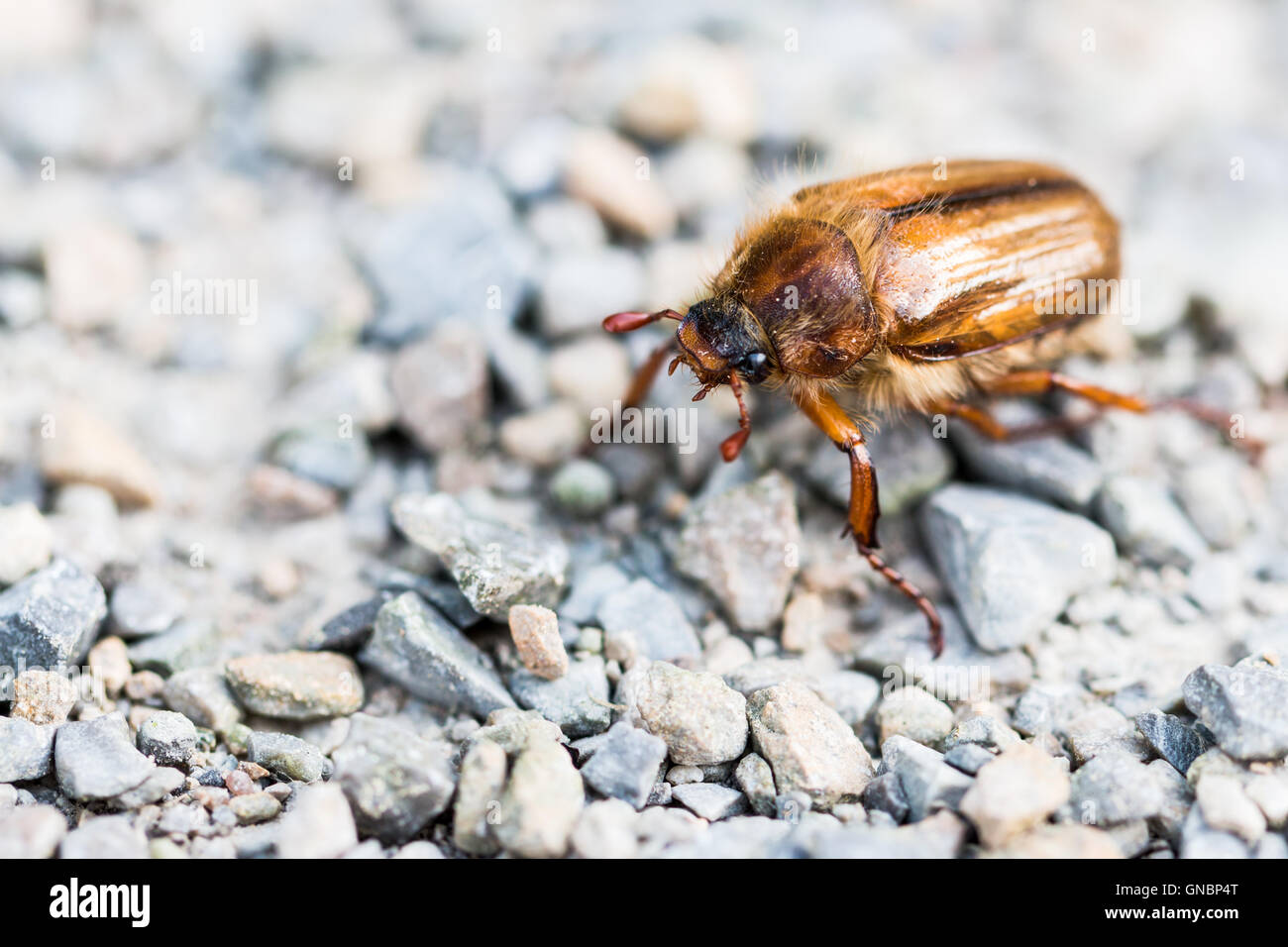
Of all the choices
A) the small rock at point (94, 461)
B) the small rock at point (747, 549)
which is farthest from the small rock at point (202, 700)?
the small rock at point (747, 549)

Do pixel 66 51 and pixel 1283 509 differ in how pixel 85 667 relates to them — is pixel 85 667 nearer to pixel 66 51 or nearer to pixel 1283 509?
pixel 66 51

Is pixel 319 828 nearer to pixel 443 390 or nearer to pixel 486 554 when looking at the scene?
pixel 486 554

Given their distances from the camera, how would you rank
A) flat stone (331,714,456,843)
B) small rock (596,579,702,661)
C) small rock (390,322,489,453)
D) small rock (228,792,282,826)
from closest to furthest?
flat stone (331,714,456,843) < small rock (228,792,282,826) < small rock (596,579,702,661) < small rock (390,322,489,453)

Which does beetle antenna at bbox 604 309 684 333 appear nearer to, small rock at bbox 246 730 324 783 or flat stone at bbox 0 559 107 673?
small rock at bbox 246 730 324 783

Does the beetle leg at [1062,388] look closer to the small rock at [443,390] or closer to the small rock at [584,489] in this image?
the small rock at [584,489]

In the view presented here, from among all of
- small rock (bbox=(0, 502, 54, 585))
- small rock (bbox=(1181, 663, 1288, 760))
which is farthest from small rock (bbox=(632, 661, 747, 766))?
small rock (bbox=(0, 502, 54, 585))
